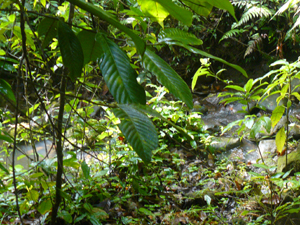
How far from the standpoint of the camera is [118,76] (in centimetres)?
48

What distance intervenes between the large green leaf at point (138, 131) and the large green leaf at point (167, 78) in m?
0.09

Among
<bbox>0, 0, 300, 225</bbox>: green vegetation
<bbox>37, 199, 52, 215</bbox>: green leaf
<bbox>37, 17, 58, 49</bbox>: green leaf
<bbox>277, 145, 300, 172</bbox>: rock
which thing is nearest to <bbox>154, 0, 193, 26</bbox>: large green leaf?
<bbox>0, 0, 300, 225</bbox>: green vegetation

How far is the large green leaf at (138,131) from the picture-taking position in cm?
47

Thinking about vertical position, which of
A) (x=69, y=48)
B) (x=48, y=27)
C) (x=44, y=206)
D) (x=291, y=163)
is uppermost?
(x=48, y=27)

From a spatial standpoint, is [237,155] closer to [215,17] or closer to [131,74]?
[131,74]

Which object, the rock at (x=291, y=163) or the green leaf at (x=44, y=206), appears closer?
the green leaf at (x=44, y=206)

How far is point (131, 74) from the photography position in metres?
0.49

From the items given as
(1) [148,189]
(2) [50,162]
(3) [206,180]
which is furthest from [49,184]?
(3) [206,180]

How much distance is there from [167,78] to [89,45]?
0.20 metres

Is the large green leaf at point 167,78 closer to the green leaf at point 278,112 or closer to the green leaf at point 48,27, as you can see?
the green leaf at point 48,27

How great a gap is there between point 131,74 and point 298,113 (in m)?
4.40

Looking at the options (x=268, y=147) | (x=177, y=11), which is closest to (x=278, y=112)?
(x=177, y=11)

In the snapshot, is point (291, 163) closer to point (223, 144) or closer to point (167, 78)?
point (223, 144)

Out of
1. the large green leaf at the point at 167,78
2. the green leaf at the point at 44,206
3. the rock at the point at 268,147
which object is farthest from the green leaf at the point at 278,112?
the rock at the point at 268,147
